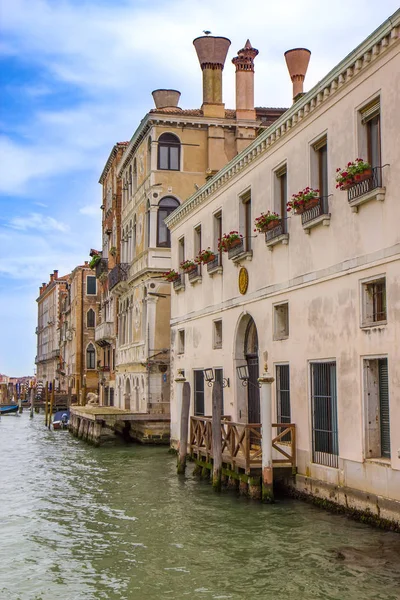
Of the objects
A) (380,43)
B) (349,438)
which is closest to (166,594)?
(349,438)

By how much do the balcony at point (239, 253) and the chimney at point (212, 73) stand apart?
12.5 m

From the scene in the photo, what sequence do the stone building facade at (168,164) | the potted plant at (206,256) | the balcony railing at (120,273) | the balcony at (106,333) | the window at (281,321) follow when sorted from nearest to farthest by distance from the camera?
the window at (281,321) < the potted plant at (206,256) < the stone building facade at (168,164) < the balcony railing at (120,273) < the balcony at (106,333)

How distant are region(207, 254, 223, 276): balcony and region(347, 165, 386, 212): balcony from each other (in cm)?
613

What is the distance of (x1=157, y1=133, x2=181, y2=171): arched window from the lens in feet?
86.8

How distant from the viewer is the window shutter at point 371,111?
1045 centimetres

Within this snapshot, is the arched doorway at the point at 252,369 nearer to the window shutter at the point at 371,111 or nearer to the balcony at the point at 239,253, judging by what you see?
the balcony at the point at 239,253

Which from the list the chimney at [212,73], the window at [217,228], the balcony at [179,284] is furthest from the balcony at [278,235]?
the chimney at [212,73]

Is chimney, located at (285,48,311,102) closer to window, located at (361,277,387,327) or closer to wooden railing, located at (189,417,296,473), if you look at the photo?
wooden railing, located at (189,417,296,473)

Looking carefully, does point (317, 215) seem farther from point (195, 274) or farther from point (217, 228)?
point (195, 274)

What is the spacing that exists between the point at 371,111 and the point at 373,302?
2589 millimetres

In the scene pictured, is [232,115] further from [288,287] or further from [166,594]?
[166,594]

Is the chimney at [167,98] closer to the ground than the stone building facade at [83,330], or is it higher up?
higher up

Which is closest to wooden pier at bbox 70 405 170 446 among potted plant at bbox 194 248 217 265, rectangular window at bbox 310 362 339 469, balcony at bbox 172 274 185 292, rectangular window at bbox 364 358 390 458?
balcony at bbox 172 274 185 292

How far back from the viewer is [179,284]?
64.8 feet
